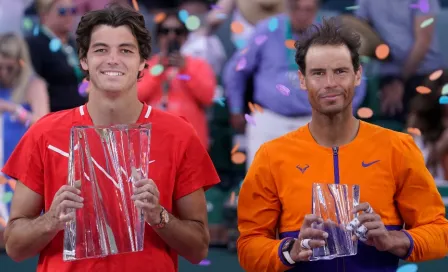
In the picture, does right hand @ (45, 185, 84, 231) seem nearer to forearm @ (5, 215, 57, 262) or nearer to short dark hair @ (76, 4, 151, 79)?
forearm @ (5, 215, 57, 262)

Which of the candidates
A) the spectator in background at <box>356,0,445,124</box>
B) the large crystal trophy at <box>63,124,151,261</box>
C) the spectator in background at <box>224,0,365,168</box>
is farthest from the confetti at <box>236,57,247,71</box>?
the large crystal trophy at <box>63,124,151,261</box>

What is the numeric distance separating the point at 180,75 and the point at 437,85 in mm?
1551

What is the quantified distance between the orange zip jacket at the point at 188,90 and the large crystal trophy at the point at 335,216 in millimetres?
3011

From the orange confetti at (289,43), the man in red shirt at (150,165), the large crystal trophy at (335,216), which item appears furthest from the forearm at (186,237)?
the orange confetti at (289,43)

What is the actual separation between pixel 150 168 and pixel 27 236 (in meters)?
0.41

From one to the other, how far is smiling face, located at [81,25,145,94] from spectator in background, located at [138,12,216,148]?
274 centimetres

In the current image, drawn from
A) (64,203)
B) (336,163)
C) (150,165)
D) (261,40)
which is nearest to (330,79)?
(336,163)

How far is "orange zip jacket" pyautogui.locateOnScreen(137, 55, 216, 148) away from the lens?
5648 mm

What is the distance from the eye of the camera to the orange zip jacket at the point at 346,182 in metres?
2.83

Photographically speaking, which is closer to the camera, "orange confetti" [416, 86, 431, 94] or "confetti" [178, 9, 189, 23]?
"orange confetti" [416, 86, 431, 94]

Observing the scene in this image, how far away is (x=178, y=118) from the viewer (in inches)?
116

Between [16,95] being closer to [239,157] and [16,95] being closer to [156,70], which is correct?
[156,70]

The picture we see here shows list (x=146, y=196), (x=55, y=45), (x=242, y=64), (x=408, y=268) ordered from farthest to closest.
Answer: (x=55, y=45)
(x=242, y=64)
(x=408, y=268)
(x=146, y=196)

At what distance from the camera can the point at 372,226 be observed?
264 centimetres
